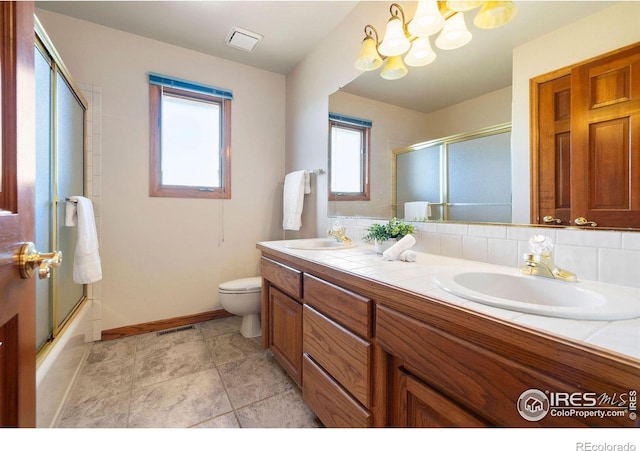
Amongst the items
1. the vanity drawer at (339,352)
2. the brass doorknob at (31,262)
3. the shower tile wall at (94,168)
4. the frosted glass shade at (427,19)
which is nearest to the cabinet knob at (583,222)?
the vanity drawer at (339,352)

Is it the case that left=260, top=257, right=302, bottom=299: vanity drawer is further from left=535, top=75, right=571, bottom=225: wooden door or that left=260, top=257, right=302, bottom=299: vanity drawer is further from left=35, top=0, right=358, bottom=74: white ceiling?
left=35, top=0, right=358, bottom=74: white ceiling

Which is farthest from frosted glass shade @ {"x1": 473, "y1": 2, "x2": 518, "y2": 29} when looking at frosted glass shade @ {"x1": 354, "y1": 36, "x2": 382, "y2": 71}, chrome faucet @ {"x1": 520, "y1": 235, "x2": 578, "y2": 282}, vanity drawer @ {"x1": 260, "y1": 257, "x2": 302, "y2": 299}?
vanity drawer @ {"x1": 260, "y1": 257, "x2": 302, "y2": 299}

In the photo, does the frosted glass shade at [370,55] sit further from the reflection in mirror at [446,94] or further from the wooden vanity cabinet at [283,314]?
the wooden vanity cabinet at [283,314]

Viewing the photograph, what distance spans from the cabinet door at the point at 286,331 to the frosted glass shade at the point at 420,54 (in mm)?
1357

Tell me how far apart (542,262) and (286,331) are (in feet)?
3.76

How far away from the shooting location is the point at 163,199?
85.5 inches

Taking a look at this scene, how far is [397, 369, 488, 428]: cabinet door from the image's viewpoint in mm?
604

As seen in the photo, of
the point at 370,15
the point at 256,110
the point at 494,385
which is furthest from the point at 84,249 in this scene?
the point at 370,15

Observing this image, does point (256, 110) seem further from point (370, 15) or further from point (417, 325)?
point (417, 325)

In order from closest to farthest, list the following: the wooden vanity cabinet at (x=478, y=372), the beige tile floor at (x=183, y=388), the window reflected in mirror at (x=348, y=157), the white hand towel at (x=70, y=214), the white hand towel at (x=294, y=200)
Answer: the wooden vanity cabinet at (x=478, y=372) → the beige tile floor at (x=183, y=388) → the white hand towel at (x=70, y=214) → the window reflected in mirror at (x=348, y=157) → the white hand towel at (x=294, y=200)

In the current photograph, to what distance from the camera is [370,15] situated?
1.64m

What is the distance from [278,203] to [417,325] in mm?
2148

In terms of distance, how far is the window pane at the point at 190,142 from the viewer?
219 centimetres

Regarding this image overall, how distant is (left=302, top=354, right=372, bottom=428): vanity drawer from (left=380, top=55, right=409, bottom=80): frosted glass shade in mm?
1527
